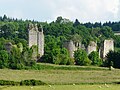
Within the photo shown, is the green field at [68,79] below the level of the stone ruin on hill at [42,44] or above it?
below

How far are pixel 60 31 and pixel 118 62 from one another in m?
68.3

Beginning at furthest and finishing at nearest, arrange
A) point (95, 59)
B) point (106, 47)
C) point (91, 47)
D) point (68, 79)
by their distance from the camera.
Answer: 1. point (106, 47)
2. point (91, 47)
3. point (95, 59)
4. point (68, 79)

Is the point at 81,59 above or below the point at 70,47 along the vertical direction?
below

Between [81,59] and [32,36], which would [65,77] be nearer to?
[81,59]

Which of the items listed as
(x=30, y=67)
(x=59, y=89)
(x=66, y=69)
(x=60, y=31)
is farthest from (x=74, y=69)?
(x=60, y=31)

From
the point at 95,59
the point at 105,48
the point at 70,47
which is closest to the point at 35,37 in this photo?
the point at 70,47

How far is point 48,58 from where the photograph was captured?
326 ft

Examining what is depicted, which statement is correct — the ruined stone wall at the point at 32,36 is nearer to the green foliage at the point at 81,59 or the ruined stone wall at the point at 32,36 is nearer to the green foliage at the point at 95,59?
the green foliage at the point at 81,59

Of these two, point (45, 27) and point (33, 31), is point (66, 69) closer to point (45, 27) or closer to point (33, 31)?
point (33, 31)

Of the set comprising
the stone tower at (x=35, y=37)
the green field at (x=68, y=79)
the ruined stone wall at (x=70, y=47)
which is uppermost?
the stone tower at (x=35, y=37)

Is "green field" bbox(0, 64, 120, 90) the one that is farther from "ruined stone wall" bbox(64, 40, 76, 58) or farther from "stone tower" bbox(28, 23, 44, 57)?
"stone tower" bbox(28, 23, 44, 57)

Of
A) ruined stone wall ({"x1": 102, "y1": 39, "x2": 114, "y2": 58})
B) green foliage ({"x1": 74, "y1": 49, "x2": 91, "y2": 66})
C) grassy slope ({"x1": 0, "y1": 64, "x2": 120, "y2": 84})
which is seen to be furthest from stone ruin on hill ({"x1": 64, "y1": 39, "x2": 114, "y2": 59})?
grassy slope ({"x1": 0, "y1": 64, "x2": 120, "y2": 84})

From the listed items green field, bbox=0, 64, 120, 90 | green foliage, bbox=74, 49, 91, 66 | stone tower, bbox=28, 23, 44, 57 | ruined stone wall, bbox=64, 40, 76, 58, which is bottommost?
green field, bbox=0, 64, 120, 90

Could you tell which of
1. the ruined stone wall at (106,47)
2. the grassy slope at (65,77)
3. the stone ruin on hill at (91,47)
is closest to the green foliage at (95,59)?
the stone ruin on hill at (91,47)
